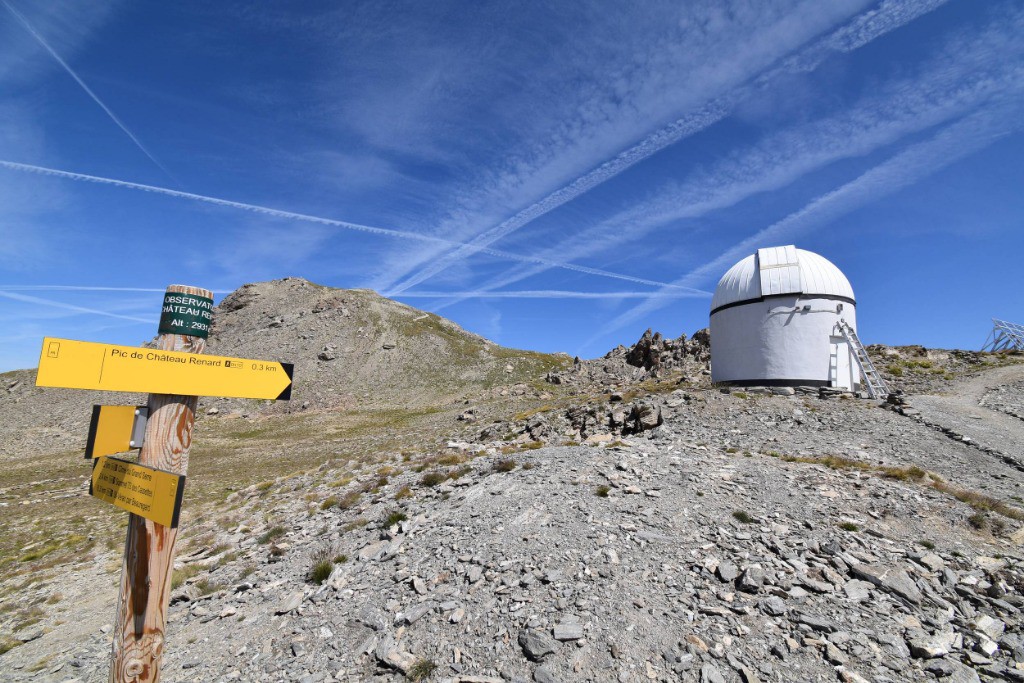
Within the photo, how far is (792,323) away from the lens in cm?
2531

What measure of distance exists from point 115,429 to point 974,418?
30.6m

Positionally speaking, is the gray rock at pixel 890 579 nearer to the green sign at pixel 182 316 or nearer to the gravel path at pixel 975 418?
the green sign at pixel 182 316

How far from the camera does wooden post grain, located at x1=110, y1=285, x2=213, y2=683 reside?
14.3 feet

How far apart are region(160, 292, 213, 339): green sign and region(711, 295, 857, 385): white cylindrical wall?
89.5 ft

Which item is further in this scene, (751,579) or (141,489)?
(751,579)

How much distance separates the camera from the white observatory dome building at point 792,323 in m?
25.2

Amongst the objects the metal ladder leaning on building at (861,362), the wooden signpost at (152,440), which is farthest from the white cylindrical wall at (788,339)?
the wooden signpost at (152,440)

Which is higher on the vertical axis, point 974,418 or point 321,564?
point 974,418

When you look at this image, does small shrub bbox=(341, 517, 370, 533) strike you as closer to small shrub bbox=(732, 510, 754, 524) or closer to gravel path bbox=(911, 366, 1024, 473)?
small shrub bbox=(732, 510, 754, 524)

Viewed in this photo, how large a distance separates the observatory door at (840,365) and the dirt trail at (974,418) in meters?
2.89

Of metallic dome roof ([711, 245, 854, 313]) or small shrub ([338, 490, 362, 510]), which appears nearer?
small shrub ([338, 490, 362, 510])

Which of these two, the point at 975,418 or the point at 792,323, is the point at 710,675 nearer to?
the point at 792,323

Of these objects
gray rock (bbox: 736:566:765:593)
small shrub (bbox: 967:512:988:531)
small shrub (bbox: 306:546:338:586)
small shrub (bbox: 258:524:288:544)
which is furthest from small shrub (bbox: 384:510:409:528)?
small shrub (bbox: 967:512:988:531)

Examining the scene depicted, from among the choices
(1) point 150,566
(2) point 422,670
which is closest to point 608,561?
(2) point 422,670
